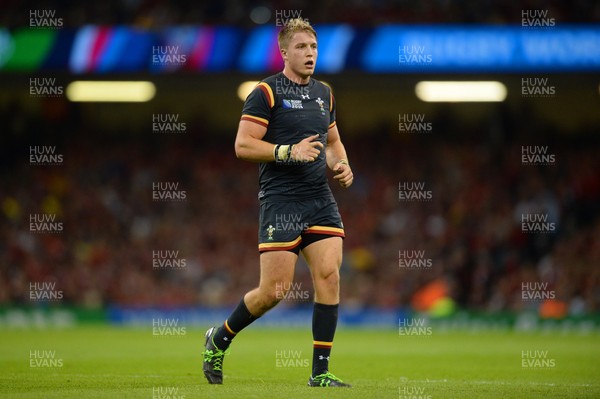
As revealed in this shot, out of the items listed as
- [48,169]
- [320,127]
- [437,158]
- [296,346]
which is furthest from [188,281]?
[320,127]

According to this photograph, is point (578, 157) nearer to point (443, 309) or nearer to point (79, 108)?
point (443, 309)

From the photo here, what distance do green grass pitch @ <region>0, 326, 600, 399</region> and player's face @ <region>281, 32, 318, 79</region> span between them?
2597 mm

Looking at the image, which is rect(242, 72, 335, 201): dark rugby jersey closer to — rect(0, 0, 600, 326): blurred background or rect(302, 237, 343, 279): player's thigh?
rect(302, 237, 343, 279): player's thigh

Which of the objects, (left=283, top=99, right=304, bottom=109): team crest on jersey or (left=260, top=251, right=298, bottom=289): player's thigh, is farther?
(left=283, top=99, right=304, bottom=109): team crest on jersey

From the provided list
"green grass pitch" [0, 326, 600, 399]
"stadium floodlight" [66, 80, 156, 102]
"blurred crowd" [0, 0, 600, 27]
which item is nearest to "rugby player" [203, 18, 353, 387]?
"green grass pitch" [0, 326, 600, 399]

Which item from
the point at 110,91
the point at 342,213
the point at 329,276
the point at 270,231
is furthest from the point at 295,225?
the point at 110,91

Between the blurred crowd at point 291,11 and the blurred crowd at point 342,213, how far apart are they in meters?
4.76

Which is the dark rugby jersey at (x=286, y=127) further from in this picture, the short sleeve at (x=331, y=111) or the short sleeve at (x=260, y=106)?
the short sleeve at (x=331, y=111)

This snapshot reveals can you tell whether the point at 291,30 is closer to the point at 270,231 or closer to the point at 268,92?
the point at 268,92

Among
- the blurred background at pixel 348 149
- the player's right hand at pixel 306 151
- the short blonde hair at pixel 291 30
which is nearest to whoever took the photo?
the player's right hand at pixel 306 151

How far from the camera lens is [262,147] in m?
7.77

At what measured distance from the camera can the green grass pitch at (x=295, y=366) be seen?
768 centimetres

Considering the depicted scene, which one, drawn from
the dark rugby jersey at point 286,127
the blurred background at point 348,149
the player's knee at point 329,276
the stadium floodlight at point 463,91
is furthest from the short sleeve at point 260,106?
the stadium floodlight at point 463,91

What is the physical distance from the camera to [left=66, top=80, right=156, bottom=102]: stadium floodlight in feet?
81.8
